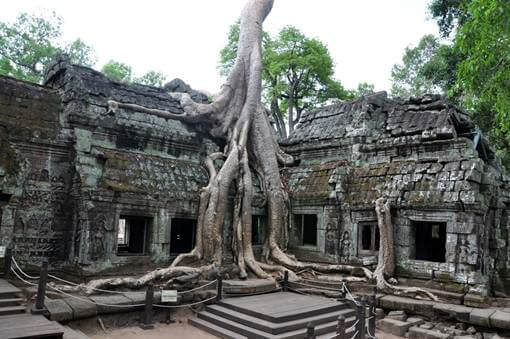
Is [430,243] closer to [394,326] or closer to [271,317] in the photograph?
[394,326]

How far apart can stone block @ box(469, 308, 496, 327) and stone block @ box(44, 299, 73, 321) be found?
6665mm

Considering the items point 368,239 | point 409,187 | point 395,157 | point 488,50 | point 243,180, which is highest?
point 488,50

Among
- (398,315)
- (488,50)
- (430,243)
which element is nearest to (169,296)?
(398,315)

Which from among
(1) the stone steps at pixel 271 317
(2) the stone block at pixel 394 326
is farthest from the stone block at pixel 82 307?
(2) the stone block at pixel 394 326

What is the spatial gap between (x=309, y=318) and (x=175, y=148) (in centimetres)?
530

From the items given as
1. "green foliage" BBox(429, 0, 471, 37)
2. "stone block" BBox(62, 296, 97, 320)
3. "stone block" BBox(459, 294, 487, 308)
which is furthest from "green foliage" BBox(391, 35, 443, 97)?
"stone block" BBox(62, 296, 97, 320)

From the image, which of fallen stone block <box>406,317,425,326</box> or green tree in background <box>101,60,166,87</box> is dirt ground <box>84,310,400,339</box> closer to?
fallen stone block <box>406,317,425,326</box>

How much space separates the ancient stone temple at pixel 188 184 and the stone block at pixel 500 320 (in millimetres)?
884

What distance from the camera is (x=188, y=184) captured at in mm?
9594

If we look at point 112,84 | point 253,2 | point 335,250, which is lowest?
point 335,250

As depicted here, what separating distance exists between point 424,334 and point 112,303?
17.4 ft

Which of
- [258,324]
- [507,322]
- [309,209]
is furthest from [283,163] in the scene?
[507,322]

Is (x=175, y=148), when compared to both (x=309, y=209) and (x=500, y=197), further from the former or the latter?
(x=500, y=197)

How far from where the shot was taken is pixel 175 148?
33.2 feet
